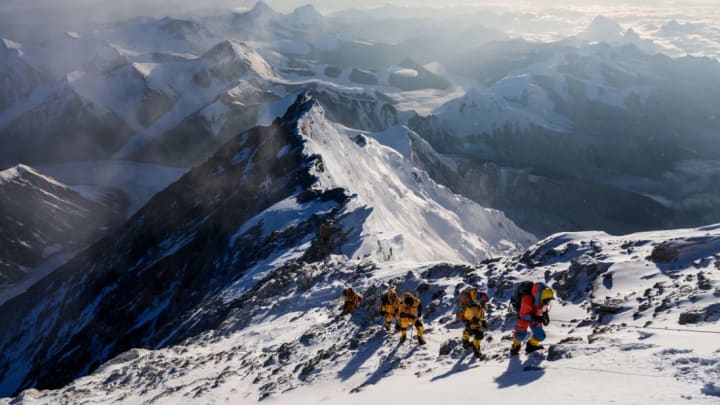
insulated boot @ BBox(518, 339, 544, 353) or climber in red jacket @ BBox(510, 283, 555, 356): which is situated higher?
climber in red jacket @ BBox(510, 283, 555, 356)

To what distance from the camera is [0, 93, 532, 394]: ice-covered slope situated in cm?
5400

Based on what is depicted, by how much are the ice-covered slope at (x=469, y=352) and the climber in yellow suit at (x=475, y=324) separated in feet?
1.80

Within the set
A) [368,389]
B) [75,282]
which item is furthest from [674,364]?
[75,282]

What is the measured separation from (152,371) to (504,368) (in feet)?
71.1

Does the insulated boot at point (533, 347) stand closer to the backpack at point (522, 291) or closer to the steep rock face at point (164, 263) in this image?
the backpack at point (522, 291)

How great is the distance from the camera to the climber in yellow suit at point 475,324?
1941cm

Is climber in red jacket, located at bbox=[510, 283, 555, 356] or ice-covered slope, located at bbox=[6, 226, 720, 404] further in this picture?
climber in red jacket, located at bbox=[510, 283, 555, 356]

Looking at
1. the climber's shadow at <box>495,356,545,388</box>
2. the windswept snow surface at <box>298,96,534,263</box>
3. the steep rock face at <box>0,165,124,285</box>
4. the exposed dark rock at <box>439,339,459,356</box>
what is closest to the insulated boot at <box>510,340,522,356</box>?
the climber's shadow at <box>495,356,545,388</box>

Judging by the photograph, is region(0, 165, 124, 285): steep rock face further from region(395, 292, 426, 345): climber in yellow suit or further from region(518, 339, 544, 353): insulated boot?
region(518, 339, 544, 353): insulated boot

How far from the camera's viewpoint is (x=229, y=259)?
6203cm

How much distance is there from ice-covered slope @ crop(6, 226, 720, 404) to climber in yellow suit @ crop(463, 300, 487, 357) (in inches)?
21.6

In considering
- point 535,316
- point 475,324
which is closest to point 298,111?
point 475,324

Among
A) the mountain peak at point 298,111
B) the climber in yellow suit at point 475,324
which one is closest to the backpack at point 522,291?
the climber in yellow suit at point 475,324

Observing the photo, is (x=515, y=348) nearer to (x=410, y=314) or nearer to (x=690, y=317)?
(x=690, y=317)
